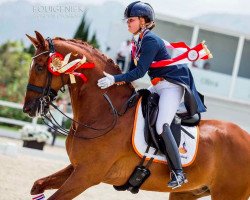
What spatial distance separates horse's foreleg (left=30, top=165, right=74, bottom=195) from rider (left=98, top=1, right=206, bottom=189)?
1.07 meters

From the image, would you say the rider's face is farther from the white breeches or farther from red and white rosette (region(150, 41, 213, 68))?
the white breeches

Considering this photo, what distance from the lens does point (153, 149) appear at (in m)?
7.08

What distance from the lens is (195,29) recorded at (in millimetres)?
32250

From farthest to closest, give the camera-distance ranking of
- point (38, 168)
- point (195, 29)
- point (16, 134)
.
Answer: point (195, 29) → point (16, 134) → point (38, 168)

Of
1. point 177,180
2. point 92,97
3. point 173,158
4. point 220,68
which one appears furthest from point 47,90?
point 220,68

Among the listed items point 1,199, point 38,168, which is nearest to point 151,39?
point 1,199

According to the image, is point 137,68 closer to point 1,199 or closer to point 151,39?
point 151,39

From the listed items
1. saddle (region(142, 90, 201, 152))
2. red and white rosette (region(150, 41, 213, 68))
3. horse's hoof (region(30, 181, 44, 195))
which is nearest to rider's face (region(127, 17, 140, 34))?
red and white rosette (region(150, 41, 213, 68))

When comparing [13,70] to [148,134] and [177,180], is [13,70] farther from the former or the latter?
[177,180]

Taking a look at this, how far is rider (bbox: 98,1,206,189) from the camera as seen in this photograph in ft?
22.5

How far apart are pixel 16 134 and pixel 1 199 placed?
12700mm

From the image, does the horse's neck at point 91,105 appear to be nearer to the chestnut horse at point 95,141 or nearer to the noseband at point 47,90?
the chestnut horse at point 95,141

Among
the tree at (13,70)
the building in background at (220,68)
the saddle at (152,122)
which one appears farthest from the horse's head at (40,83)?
the tree at (13,70)

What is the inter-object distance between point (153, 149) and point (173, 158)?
249 millimetres
